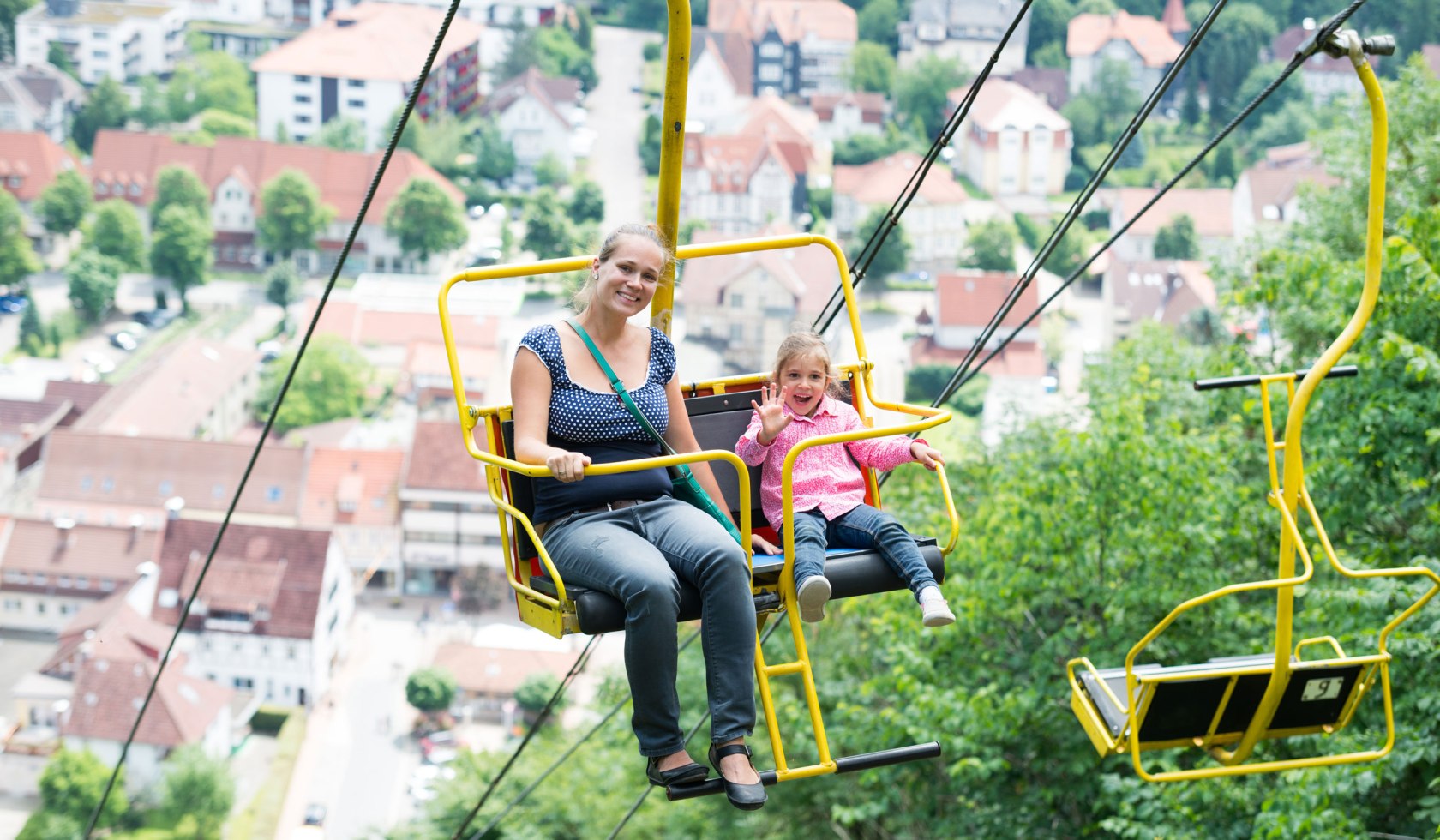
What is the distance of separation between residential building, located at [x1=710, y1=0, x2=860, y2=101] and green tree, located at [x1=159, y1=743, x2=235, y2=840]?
191ft

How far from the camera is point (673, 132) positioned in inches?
158

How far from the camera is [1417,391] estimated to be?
7.56 metres

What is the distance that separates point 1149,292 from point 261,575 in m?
36.4

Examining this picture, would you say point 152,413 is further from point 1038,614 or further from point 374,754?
point 1038,614

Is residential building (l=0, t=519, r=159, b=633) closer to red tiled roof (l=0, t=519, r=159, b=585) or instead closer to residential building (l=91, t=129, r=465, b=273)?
red tiled roof (l=0, t=519, r=159, b=585)

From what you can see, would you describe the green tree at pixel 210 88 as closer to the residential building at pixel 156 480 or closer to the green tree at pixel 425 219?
the green tree at pixel 425 219

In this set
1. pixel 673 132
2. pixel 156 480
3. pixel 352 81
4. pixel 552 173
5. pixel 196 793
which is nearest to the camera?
pixel 673 132

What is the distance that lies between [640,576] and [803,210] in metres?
74.4

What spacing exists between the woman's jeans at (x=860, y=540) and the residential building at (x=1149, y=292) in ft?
201

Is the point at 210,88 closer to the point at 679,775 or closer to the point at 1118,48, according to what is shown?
the point at 1118,48

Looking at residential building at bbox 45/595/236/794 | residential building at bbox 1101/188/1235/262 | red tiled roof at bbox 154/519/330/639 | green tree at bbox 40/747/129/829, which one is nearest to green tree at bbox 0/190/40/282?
red tiled roof at bbox 154/519/330/639

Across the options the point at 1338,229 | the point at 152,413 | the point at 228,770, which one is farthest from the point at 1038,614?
the point at 152,413

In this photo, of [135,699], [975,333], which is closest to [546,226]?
[975,333]

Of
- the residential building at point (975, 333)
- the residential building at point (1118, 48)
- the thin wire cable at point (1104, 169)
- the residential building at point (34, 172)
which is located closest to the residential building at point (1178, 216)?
the residential building at point (975, 333)
